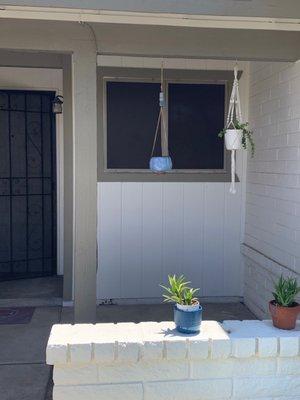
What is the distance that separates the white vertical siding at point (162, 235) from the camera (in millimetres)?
4891

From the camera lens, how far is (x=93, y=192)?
10.4 feet

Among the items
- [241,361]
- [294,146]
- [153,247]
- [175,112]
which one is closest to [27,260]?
[153,247]

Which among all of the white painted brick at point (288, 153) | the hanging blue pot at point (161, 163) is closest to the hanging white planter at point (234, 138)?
the white painted brick at point (288, 153)

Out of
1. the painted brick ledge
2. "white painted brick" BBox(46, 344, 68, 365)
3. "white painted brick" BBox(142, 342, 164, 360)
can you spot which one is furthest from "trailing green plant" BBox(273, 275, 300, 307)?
"white painted brick" BBox(46, 344, 68, 365)

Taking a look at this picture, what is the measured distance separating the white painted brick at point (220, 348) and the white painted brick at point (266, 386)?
0.54 ft

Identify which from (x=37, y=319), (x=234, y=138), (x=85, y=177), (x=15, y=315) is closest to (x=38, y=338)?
(x=37, y=319)

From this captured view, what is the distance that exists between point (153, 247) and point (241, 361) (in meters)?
2.65

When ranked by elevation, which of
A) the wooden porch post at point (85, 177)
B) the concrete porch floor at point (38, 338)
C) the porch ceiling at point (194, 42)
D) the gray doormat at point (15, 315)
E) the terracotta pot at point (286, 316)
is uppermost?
the porch ceiling at point (194, 42)

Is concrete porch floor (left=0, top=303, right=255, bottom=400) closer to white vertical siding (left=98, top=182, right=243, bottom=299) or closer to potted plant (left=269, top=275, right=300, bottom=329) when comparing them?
white vertical siding (left=98, top=182, right=243, bottom=299)

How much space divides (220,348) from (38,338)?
2.15 m

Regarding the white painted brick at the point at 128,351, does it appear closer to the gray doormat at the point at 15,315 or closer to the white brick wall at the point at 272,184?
the white brick wall at the point at 272,184

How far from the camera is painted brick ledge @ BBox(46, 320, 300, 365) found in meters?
2.27

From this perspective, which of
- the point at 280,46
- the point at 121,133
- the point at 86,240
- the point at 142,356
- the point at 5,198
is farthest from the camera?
the point at 5,198

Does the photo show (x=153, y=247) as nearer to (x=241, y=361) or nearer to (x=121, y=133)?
(x=121, y=133)
